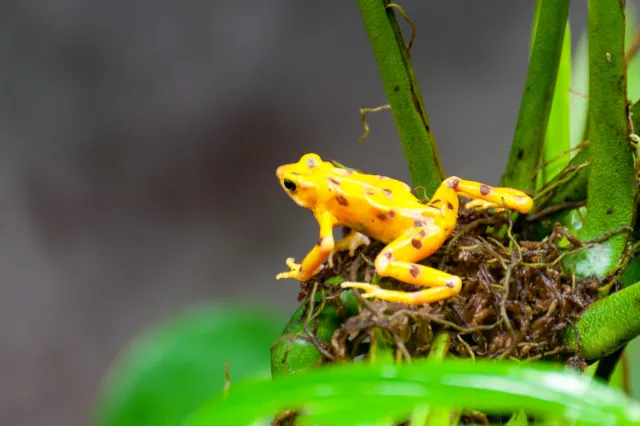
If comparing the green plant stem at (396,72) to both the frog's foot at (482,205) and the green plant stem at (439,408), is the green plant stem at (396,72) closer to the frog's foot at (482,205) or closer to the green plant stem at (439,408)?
the frog's foot at (482,205)

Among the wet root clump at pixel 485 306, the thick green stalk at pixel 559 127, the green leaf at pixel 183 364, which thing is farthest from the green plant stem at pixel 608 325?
the green leaf at pixel 183 364

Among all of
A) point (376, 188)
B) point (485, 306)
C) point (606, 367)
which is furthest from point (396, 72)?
point (606, 367)

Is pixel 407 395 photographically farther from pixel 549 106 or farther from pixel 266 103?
pixel 266 103

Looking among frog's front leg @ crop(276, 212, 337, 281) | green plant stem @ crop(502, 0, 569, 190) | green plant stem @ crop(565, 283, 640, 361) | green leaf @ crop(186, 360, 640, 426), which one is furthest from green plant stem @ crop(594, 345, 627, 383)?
green leaf @ crop(186, 360, 640, 426)

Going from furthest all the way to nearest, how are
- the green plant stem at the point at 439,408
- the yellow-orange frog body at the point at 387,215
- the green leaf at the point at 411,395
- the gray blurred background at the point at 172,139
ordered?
the gray blurred background at the point at 172,139 < the yellow-orange frog body at the point at 387,215 < the green plant stem at the point at 439,408 < the green leaf at the point at 411,395

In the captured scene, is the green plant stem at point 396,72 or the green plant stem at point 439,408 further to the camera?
the green plant stem at point 396,72

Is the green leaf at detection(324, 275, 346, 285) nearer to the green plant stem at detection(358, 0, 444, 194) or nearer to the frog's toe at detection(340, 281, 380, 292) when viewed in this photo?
the frog's toe at detection(340, 281, 380, 292)
